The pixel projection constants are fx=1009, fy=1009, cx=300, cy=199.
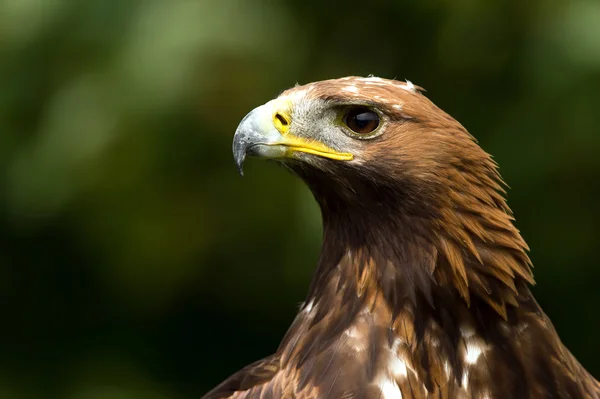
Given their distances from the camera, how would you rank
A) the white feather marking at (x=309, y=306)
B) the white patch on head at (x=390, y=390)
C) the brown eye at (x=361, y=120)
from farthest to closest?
the white feather marking at (x=309, y=306) < the brown eye at (x=361, y=120) < the white patch on head at (x=390, y=390)

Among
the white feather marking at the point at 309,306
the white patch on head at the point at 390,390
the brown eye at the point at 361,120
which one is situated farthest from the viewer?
the white feather marking at the point at 309,306

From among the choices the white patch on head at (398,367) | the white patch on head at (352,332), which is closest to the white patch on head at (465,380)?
the white patch on head at (398,367)

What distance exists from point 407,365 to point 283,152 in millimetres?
533

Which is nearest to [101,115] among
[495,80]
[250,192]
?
[250,192]

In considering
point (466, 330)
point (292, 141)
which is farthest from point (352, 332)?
point (292, 141)

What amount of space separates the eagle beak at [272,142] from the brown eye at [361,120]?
0.06 m

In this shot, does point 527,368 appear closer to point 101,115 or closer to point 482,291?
point 482,291

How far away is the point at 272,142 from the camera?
2213mm

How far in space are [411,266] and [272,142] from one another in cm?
41

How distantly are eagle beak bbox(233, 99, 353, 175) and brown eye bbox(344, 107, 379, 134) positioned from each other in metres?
0.06

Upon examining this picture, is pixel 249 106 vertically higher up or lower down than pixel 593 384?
higher up

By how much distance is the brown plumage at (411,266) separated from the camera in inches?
83.7

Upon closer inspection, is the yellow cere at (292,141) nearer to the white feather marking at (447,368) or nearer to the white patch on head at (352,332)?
the white patch on head at (352,332)

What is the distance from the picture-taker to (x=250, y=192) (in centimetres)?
443
